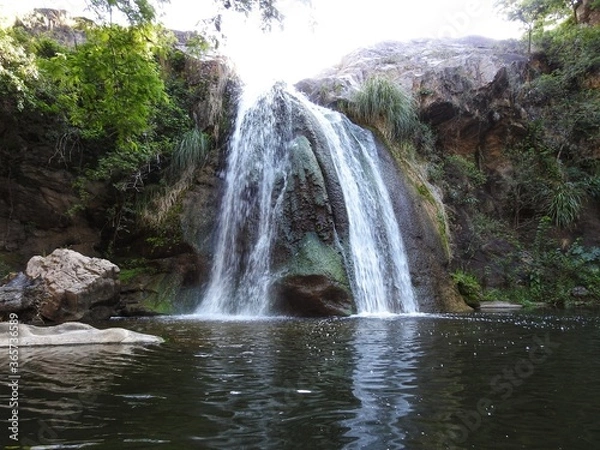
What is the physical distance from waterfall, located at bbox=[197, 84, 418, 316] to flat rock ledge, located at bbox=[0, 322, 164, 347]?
3.76 metres

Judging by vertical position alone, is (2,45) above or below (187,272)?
above

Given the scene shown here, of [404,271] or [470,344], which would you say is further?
[404,271]

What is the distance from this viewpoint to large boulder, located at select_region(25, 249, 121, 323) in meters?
7.06

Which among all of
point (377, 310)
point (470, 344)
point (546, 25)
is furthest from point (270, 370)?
point (546, 25)

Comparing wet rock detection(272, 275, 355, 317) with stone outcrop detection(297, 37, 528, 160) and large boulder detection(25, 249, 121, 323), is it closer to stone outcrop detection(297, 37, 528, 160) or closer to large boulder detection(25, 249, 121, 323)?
large boulder detection(25, 249, 121, 323)

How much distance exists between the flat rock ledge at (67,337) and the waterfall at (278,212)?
3756mm

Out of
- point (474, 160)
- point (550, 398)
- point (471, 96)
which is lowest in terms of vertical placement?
point (550, 398)

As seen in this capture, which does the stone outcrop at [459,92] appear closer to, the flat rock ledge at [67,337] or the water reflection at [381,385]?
the water reflection at [381,385]

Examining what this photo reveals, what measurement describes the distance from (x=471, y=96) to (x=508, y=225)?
4422 millimetres

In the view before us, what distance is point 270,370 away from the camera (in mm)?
3395

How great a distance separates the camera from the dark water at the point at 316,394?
80.7 inches

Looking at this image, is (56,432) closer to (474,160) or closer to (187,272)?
(187,272)

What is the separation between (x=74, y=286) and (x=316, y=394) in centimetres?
605

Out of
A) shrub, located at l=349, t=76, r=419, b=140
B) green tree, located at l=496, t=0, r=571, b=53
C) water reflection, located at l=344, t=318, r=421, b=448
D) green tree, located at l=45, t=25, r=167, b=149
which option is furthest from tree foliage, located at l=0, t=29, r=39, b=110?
green tree, located at l=496, t=0, r=571, b=53
